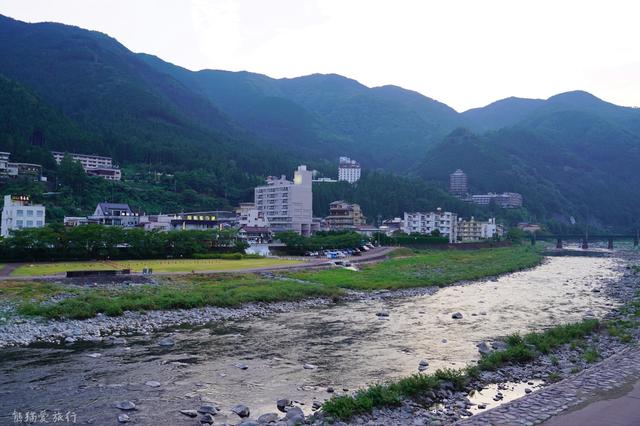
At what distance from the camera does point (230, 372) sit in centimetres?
1594

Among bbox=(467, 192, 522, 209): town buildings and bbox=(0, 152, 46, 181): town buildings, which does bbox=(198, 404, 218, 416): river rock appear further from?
bbox=(467, 192, 522, 209): town buildings

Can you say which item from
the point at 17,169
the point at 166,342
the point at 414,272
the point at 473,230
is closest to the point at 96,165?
the point at 17,169

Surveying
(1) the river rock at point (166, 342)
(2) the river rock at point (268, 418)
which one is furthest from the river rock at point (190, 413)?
(1) the river rock at point (166, 342)

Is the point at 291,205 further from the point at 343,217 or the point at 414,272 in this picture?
the point at 414,272

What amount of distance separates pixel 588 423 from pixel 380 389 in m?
4.69

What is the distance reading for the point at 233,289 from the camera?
104 feet

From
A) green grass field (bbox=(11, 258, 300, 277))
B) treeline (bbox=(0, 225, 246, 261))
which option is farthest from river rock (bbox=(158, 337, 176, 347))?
treeline (bbox=(0, 225, 246, 261))

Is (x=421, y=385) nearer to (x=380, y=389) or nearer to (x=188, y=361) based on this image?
(x=380, y=389)

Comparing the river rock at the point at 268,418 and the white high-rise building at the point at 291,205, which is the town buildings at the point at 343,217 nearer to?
the white high-rise building at the point at 291,205

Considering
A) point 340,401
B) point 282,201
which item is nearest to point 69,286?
point 340,401

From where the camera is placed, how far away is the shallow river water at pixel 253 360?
13.1m

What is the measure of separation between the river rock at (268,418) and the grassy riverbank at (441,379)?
3.89 feet

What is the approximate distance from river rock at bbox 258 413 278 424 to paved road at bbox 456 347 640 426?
4.27 metres

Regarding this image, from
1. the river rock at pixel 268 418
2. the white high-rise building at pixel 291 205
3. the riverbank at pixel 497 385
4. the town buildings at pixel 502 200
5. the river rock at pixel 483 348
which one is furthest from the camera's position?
the town buildings at pixel 502 200
